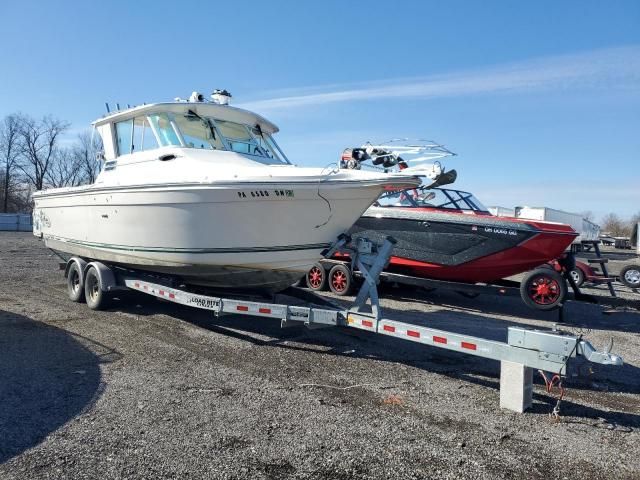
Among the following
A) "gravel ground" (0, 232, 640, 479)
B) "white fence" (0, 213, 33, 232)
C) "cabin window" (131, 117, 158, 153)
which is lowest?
"gravel ground" (0, 232, 640, 479)

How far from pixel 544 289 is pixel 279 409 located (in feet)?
16.7

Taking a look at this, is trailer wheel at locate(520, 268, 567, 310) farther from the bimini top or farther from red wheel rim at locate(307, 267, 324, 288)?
the bimini top

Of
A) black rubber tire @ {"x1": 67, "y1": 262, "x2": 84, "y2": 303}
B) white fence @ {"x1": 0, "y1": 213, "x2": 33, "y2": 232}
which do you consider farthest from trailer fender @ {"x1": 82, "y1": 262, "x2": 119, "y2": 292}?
white fence @ {"x1": 0, "y1": 213, "x2": 33, "y2": 232}

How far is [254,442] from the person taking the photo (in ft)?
11.1

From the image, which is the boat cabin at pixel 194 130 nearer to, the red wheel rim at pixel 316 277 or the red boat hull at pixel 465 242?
the red boat hull at pixel 465 242

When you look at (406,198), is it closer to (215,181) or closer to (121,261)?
(215,181)

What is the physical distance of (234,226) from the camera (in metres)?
5.84

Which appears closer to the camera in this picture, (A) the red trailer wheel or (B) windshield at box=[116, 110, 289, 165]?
(B) windshield at box=[116, 110, 289, 165]

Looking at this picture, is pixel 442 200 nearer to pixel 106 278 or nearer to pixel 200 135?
pixel 200 135

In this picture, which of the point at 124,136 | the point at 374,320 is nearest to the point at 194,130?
the point at 124,136

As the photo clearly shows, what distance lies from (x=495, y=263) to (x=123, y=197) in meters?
5.63

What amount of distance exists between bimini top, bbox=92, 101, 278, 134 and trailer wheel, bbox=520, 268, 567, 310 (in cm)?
454

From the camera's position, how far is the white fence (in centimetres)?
3794

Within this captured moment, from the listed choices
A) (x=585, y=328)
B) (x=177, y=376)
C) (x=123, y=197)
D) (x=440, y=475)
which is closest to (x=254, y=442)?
(x=440, y=475)
